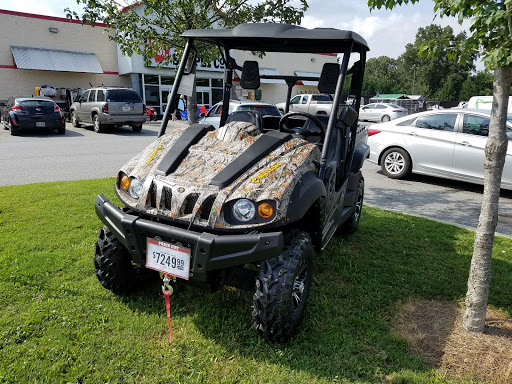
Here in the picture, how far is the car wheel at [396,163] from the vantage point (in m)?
8.98

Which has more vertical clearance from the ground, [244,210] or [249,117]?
[249,117]

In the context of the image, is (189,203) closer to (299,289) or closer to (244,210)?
(244,210)

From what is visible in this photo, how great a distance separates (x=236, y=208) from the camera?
2.77 m

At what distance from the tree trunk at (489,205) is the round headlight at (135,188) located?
2523mm

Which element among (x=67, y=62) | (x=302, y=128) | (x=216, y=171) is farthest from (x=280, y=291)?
(x=67, y=62)

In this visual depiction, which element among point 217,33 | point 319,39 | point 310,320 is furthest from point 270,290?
point 217,33

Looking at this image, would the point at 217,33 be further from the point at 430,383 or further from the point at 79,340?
the point at 430,383

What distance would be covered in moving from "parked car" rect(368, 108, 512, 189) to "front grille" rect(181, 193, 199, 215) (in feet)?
21.8

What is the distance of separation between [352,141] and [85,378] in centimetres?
328

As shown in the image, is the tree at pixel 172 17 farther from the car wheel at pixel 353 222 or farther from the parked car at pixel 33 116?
the parked car at pixel 33 116

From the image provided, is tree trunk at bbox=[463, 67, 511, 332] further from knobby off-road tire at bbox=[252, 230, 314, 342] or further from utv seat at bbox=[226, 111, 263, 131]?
utv seat at bbox=[226, 111, 263, 131]

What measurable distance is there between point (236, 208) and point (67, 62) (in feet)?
83.0

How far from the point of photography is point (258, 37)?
11.6 ft

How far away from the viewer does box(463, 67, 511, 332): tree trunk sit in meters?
2.83
